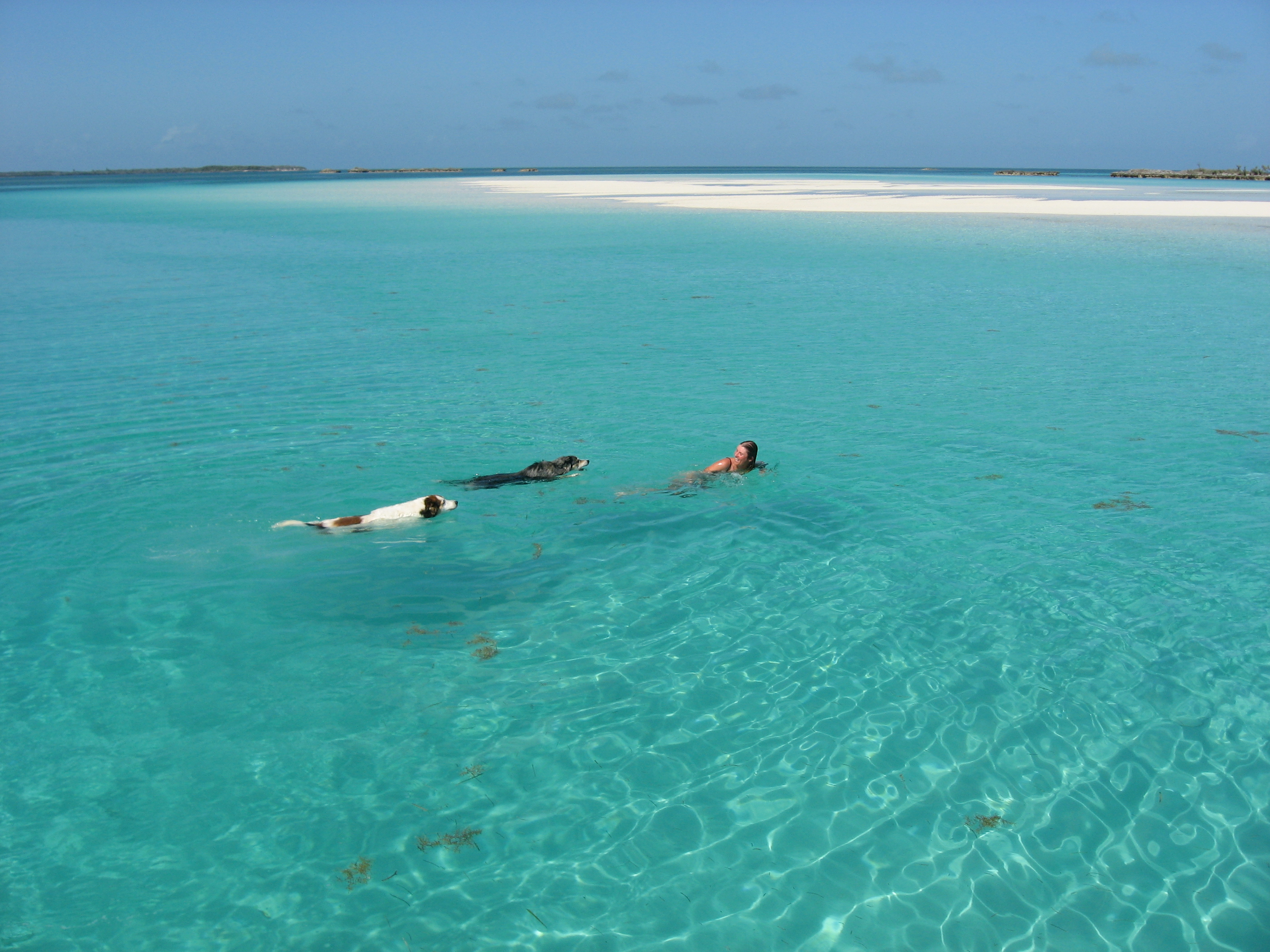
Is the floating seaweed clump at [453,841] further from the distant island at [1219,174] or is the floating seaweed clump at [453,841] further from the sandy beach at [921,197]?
the distant island at [1219,174]

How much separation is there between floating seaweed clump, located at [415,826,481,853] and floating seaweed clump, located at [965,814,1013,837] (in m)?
3.30

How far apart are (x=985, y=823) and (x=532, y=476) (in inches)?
273

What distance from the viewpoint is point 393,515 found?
9.95 m

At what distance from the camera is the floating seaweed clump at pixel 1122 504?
1048cm

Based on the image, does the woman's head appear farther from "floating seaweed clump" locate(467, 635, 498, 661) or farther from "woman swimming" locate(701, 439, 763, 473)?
"floating seaweed clump" locate(467, 635, 498, 661)

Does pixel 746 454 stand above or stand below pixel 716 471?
above

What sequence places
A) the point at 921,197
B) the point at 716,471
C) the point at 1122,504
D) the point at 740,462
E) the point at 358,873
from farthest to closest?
1. the point at 921,197
2. the point at 716,471
3. the point at 740,462
4. the point at 1122,504
5. the point at 358,873

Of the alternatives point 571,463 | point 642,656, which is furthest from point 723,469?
point 642,656

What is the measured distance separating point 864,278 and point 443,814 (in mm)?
26179

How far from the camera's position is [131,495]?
431 inches

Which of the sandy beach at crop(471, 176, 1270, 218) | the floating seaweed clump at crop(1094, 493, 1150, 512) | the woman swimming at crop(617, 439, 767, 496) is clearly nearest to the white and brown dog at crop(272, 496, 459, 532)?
the woman swimming at crop(617, 439, 767, 496)

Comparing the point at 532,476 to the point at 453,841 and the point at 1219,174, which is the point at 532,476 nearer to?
the point at 453,841

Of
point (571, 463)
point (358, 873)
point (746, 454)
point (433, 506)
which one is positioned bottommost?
point (358, 873)

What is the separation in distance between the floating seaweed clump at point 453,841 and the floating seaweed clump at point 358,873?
1.04ft
